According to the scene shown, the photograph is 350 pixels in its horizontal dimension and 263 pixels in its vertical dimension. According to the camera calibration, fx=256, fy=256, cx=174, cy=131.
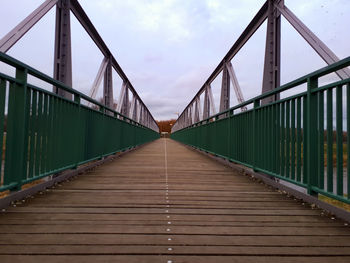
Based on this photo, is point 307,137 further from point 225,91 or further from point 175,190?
point 225,91

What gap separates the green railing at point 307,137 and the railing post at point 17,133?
2.51m

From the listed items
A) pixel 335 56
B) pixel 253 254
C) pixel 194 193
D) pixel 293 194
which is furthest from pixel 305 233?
pixel 335 56

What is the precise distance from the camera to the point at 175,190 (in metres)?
2.85

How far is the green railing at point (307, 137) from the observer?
1894 millimetres

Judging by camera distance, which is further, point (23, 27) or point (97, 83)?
point (97, 83)

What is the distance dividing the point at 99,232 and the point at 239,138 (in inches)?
125

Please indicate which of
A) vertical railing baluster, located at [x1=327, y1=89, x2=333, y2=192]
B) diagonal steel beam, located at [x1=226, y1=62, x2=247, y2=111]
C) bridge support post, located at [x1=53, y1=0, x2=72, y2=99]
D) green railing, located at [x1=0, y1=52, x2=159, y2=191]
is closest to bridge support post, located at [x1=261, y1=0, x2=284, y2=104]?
diagonal steel beam, located at [x1=226, y1=62, x2=247, y2=111]

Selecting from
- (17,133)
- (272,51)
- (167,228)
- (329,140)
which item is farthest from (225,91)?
(167,228)

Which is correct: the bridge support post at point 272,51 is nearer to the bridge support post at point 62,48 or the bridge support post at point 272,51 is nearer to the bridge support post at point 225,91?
the bridge support post at point 62,48

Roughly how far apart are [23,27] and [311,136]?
3611 mm

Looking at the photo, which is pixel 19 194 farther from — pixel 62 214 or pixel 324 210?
pixel 324 210

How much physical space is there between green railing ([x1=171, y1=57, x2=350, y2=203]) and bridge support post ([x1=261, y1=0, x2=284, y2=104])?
1033 mm

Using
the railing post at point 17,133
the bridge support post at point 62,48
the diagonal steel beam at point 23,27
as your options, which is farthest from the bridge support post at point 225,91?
the railing post at point 17,133

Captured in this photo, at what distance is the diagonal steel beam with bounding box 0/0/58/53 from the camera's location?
3.05 metres
